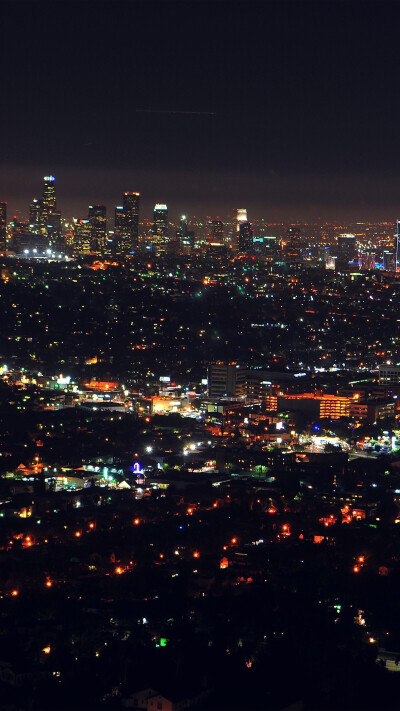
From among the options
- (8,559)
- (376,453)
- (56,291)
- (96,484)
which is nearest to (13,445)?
(96,484)

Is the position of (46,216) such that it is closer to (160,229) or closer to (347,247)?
(160,229)

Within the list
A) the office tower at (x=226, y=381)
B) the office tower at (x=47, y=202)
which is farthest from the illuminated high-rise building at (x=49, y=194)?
the office tower at (x=226, y=381)

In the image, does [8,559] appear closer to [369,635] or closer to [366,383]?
[369,635]

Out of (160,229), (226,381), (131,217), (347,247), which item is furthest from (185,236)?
(226,381)

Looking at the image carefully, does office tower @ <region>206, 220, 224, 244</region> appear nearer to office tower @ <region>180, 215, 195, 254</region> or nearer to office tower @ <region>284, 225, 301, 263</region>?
office tower @ <region>180, 215, 195, 254</region>

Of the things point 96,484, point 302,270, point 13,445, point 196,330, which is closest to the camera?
point 96,484

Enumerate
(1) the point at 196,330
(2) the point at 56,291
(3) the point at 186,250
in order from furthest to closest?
(3) the point at 186,250
(2) the point at 56,291
(1) the point at 196,330

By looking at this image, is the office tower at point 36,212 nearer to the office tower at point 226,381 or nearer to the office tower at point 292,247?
the office tower at point 292,247

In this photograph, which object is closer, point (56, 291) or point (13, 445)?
point (13, 445)
